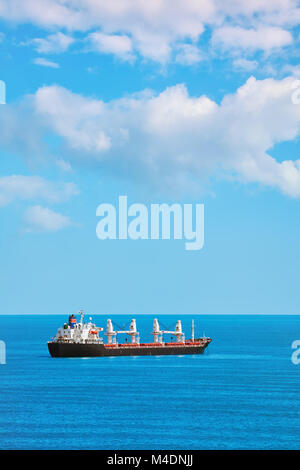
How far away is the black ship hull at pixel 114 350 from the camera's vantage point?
533 ft

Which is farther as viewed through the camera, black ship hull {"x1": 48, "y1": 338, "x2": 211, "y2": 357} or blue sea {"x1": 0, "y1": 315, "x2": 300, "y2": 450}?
black ship hull {"x1": 48, "y1": 338, "x2": 211, "y2": 357}

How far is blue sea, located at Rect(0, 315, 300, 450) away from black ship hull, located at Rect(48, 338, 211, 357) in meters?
3.37

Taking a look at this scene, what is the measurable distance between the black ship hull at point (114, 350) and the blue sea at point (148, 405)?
337cm

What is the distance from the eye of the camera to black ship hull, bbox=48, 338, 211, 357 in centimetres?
16250

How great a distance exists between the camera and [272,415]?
92.6 meters

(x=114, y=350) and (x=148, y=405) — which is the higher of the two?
(x=114, y=350)

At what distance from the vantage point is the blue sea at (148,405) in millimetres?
78375

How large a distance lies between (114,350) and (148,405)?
74.8 metres

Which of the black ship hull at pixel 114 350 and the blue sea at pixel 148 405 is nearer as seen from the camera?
the blue sea at pixel 148 405

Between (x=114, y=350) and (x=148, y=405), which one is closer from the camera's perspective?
(x=148, y=405)

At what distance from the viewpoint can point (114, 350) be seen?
173625 millimetres

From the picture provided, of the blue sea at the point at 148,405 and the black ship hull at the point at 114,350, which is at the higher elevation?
the black ship hull at the point at 114,350
